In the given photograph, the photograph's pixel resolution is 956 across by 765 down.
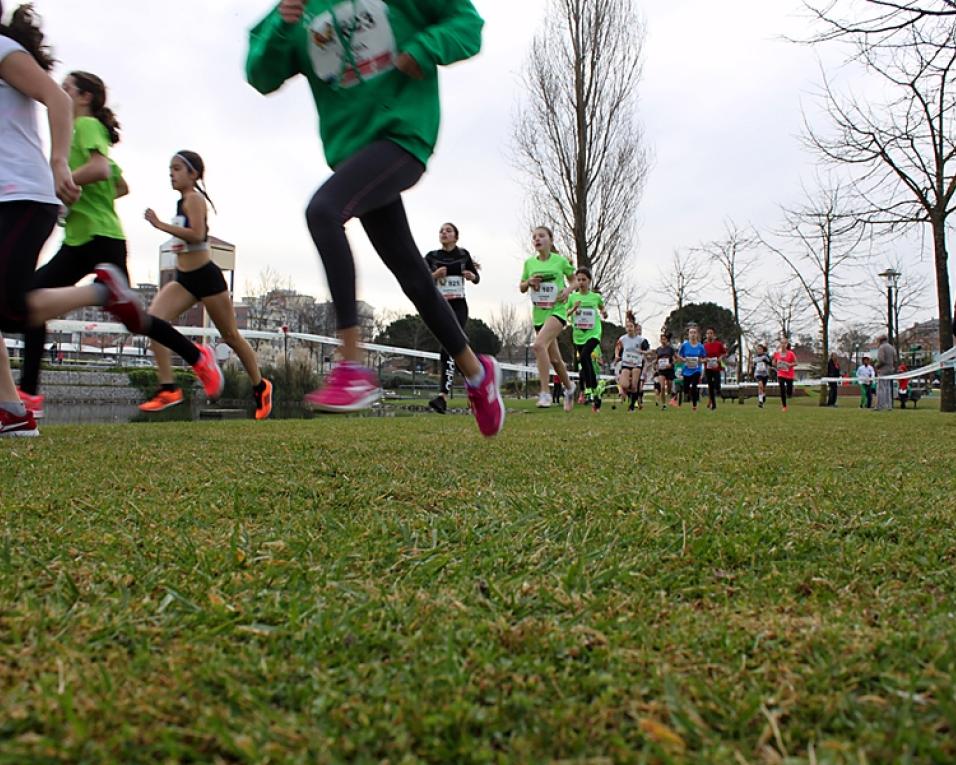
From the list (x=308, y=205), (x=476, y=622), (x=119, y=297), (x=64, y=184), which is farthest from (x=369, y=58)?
(x=476, y=622)

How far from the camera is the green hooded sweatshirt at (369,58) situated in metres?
3.05

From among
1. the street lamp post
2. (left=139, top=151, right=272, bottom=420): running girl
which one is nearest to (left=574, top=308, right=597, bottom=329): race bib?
(left=139, top=151, right=272, bottom=420): running girl

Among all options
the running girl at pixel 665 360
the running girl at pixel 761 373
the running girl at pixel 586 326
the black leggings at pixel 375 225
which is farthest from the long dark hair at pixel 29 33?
the running girl at pixel 761 373

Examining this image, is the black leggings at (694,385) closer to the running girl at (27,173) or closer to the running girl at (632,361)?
the running girl at (632,361)

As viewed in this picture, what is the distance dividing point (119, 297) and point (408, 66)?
222 centimetres

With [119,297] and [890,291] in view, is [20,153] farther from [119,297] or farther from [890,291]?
[890,291]

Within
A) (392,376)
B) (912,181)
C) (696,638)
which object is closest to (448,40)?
(696,638)

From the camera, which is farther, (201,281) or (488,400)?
(201,281)

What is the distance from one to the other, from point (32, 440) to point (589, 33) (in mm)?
24242

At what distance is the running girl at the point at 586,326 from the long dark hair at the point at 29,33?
8874 millimetres

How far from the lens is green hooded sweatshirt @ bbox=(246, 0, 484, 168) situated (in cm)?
305

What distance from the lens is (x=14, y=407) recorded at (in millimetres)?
4457

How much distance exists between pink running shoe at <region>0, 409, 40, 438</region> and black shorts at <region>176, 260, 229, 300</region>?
4.06 feet

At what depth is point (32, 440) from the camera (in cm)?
442
